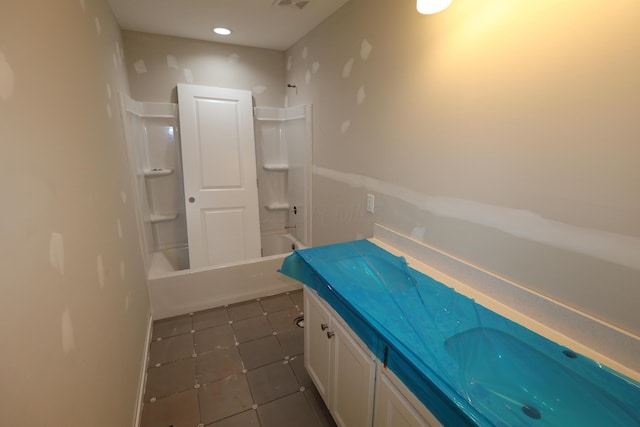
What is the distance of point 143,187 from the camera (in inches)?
105

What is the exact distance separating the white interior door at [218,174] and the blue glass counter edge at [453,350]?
5.67 ft

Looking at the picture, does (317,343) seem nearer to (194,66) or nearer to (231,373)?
(231,373)

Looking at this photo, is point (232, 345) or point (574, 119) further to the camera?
point (232, 345)

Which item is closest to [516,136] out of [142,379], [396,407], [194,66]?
[396,407]

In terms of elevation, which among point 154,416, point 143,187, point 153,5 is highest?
point 153,5

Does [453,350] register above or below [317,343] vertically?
above

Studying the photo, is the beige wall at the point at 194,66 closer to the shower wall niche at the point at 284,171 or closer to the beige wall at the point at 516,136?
the shower wall niche at the point at 284,171

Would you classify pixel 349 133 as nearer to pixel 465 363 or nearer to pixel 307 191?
pixel 307 191

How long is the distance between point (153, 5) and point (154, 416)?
266 cm

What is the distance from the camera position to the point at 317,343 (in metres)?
1.52

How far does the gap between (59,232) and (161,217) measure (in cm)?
220

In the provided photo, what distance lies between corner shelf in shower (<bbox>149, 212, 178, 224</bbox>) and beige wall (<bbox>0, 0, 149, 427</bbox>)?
1.39 meters

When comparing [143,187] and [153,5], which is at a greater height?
[153,5]

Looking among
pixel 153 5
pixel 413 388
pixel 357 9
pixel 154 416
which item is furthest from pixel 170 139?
pixel 413 388
